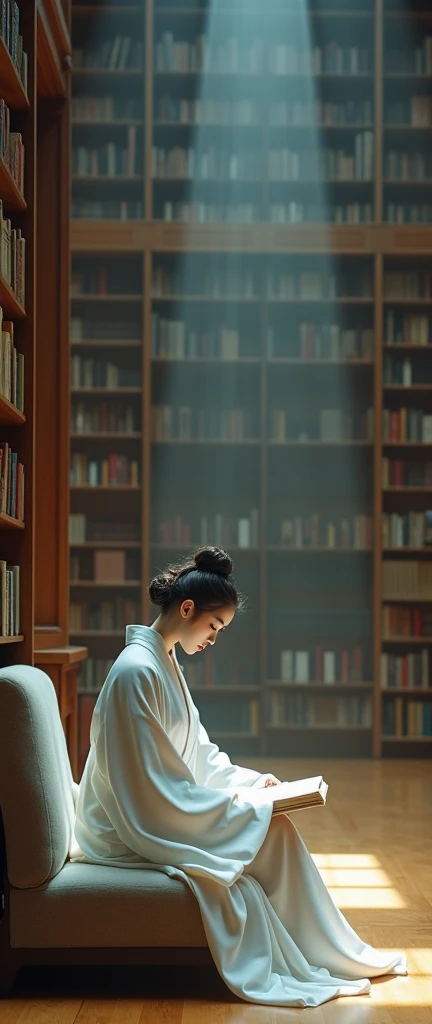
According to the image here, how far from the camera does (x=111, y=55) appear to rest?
780 centimetres

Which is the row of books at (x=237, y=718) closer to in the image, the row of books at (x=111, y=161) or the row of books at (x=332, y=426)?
the row of books at (x=332, y=426)

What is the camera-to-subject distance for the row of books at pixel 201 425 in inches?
304

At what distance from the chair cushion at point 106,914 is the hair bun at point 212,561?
0.74 m

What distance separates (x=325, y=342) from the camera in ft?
25.6

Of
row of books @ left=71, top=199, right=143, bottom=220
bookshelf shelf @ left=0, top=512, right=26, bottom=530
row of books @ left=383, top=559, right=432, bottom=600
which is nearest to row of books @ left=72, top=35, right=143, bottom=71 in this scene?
row of books @ left=71, top=199, right=143, bottom=220

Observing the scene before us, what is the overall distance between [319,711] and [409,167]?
359 centimetres

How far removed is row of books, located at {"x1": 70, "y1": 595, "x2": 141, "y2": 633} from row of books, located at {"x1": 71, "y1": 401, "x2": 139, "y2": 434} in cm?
109

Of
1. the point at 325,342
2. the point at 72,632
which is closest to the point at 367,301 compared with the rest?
the point at 325,342

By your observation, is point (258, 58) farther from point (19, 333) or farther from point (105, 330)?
point (19, 333)

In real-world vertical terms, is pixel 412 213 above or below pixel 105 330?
above

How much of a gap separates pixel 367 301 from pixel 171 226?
1341 mm

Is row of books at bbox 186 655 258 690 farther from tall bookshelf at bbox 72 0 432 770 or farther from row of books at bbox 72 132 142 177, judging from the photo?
row of books at bbox 72 132 142 177

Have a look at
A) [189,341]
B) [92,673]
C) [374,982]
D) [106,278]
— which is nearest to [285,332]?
[189,341]

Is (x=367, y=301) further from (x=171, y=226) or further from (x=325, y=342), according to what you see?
(x=171, y=226)
